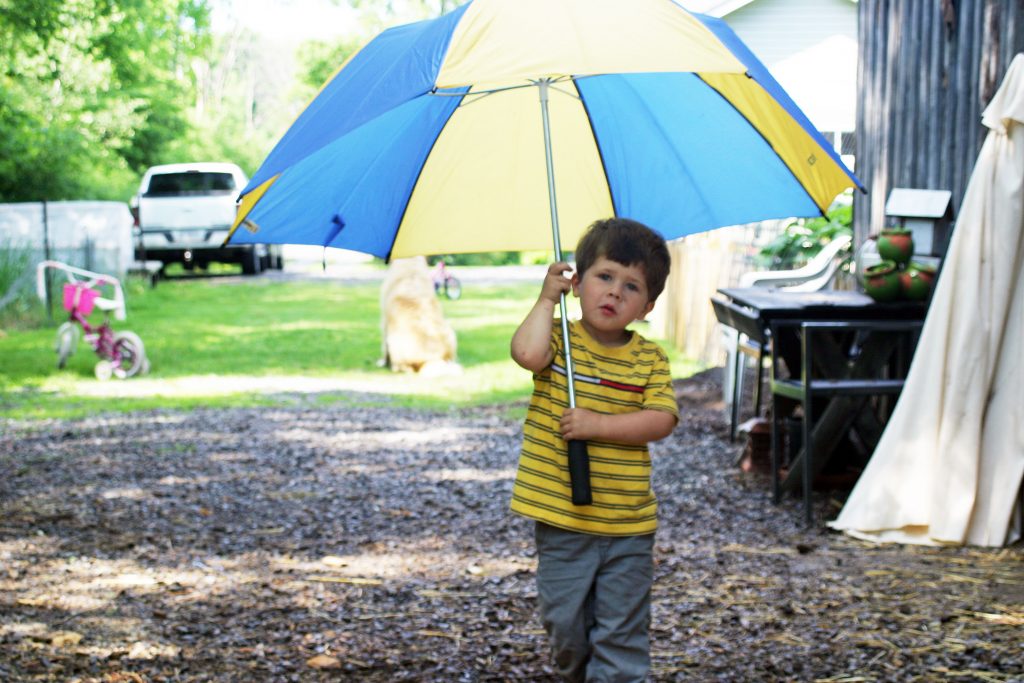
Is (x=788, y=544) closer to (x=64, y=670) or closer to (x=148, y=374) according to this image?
(x=64, y=670)

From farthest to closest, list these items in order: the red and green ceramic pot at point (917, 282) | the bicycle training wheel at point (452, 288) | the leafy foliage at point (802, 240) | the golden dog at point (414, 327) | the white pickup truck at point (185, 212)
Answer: the white pickup truck at point (185, 212)
the bicycle training wheel at point (452, 288)
the golden dog at point (414, 327)
the leafy foliage at point (802, 240)
the red and green ceramic pot at point (917, 282)

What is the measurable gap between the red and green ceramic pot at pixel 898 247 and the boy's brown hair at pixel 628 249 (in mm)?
3678

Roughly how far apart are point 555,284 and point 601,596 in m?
0.84

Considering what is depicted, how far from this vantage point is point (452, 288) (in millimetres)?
22547

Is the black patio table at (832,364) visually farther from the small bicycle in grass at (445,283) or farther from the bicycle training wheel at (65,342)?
the small bicycle in grass at (445,283)

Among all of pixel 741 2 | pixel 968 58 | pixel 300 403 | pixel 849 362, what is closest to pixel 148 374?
pixel 300 403

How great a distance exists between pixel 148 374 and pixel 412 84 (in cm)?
1008

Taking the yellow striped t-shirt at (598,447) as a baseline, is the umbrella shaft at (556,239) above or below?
above

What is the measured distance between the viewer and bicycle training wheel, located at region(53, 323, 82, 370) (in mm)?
12570

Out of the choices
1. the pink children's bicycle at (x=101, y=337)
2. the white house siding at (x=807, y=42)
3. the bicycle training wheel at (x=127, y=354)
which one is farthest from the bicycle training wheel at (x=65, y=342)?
the white house siding at (x=807, y=42)

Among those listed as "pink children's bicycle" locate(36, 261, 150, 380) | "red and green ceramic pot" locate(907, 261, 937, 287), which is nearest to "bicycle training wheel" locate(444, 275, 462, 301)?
"pink children's bicycle" locate(36, 261, 150, 380)

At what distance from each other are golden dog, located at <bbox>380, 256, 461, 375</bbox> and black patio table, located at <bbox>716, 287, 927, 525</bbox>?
637 cm

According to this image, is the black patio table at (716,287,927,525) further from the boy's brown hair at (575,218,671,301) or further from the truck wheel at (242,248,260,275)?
the truck wheel at (242,248,260,275)

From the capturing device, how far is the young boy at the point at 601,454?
10.8 feet
